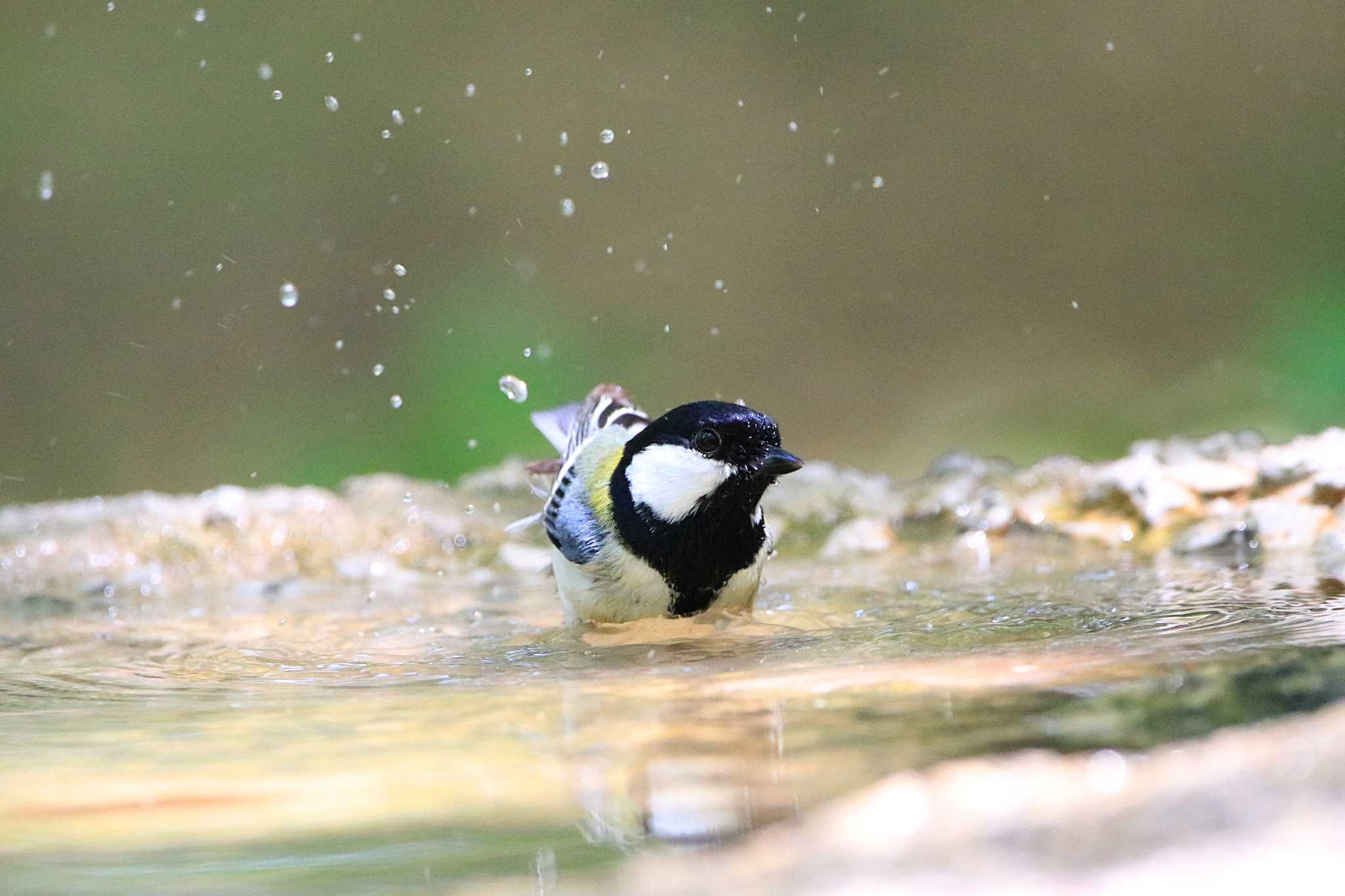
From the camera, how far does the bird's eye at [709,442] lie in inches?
112

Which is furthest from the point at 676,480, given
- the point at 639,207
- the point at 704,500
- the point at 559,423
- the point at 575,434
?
the point at 639,207

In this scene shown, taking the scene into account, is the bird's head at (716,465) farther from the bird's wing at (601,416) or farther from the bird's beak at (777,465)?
the bird's wing at (601,416)

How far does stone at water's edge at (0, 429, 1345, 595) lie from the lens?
12.7ft

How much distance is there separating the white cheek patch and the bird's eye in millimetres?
14

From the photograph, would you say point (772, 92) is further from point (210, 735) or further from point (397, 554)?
point (210, 735)

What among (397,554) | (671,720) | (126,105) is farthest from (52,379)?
(671,720)

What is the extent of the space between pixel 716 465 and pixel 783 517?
59.2 inches

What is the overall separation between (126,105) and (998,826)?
6.33 m

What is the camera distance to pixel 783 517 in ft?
14.2

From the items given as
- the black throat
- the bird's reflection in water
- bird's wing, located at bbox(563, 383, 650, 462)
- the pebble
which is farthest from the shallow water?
the pebble

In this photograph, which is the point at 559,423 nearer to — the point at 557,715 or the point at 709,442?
the point at 709,442

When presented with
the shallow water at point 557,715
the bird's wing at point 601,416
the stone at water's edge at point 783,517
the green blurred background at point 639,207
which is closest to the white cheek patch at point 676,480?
the shallow water at point 557,715

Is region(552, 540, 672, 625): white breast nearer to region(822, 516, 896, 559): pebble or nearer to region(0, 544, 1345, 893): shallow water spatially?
region(0, 544, 1345, 893): shallow water

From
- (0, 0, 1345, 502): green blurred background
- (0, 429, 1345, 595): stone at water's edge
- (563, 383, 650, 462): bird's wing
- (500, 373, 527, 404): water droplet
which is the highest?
(0, 0, 1345, 502): green blurred background
